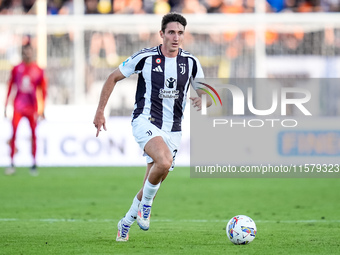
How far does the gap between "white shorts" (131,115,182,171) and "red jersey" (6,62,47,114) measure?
8694mm

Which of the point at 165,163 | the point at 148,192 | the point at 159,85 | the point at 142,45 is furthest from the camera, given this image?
the point at 142,45

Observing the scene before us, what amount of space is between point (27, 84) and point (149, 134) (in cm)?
910

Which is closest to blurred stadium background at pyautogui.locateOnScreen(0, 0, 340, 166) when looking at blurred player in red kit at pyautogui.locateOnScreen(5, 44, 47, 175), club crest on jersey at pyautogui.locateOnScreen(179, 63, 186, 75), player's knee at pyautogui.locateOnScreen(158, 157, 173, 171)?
blurred player in red kit at pyautogui.locateOnScreen(5, 44, 47, 175)

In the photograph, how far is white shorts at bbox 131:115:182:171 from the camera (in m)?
7.20

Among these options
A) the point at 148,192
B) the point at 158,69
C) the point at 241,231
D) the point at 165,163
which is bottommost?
the point at 241,231

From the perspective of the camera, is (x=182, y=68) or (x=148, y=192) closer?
(x=148, y=192)

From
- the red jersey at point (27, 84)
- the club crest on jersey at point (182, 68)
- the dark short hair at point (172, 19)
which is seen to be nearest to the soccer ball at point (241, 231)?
the club crest on jersey at point (182, 68)

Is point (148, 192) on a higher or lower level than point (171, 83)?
lower

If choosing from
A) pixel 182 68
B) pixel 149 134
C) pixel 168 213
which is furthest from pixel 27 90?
pixel 149 134

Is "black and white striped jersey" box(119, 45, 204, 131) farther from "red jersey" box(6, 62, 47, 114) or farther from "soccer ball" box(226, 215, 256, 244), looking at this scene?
"red jersey" box(6, 62, 47, 114)

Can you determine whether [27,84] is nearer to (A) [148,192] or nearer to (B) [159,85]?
(B) [159,85]

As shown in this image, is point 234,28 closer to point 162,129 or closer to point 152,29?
point 152,29

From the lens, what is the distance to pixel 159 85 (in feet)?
24.1

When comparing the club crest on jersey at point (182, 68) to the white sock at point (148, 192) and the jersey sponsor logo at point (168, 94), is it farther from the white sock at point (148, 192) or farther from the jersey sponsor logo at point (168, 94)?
the white sock at point (148, 192)
